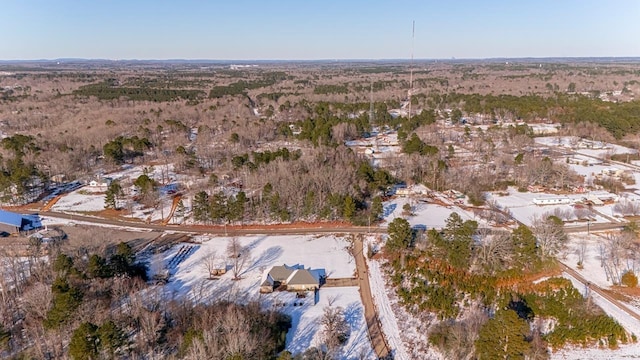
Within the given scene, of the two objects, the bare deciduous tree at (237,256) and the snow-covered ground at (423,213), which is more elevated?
the snow-covered ground at (423,213)

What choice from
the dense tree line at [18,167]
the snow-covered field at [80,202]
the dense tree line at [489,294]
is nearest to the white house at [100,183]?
the snow-covered field at [80,202]

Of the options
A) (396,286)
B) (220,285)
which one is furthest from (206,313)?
(396,286)

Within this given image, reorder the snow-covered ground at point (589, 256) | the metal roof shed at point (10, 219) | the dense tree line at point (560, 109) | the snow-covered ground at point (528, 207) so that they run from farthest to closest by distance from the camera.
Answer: the dense tree line at point (560, 109) → the snow-covered ground at point (528, 207) → the metal roof shed at point (10, 219) → the snow-covered ground at point (589, 256)

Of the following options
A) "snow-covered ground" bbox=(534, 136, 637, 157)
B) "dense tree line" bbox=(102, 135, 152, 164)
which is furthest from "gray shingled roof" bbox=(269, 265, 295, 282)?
"snow-covered ground" bbox=(534, 136, 637, 157)

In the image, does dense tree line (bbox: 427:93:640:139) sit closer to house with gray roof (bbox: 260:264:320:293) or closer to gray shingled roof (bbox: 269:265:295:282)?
house with gray roof (bbox: 260:264:320:293)

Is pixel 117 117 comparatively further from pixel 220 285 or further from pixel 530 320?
pixel 530 320

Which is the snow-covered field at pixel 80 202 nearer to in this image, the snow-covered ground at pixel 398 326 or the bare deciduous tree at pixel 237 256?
the bare deciduous tree at pixel 237 256
